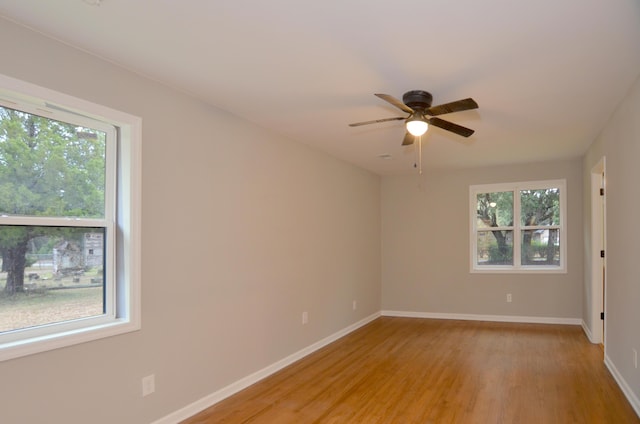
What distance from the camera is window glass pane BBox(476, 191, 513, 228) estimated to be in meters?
6.60

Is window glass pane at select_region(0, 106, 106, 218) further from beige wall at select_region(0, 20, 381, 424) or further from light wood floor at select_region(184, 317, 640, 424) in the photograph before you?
light wood floor at select_region(184, 317, 640, 424)

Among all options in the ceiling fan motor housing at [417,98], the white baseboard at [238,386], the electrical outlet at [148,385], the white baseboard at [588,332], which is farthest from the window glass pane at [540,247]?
the electrical outlet at [148,385]

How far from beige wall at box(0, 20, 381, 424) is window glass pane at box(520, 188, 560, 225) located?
332 cm

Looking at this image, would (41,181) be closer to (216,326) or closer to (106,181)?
(106,181)

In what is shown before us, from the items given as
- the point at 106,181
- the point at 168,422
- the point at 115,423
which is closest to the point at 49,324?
the point at 115,423

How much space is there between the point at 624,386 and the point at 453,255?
3.42 meters

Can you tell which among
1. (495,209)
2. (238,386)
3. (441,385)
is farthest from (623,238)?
(238,386)

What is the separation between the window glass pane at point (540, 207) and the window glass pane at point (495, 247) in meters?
0.36

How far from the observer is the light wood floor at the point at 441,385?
315 cm

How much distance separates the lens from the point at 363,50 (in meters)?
2.48

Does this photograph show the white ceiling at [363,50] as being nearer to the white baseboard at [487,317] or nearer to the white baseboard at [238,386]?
the white baseboard at [238,386]

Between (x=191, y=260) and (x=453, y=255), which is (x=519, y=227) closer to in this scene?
(x=453, y=255)

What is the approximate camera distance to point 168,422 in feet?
9.68

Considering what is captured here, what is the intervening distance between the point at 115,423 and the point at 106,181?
1.50 m
